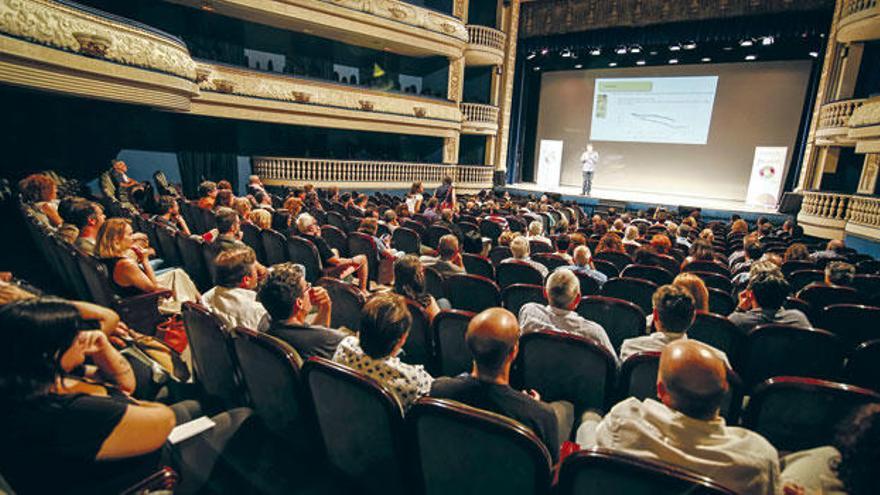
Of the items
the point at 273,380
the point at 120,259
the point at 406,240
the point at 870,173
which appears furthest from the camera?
the point at 870,173

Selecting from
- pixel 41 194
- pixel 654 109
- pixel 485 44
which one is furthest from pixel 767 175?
pixel 41 194

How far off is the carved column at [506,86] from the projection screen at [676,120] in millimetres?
1719

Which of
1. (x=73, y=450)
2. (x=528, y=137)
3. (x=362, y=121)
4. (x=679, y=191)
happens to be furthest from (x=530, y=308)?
(x=528, y=137)

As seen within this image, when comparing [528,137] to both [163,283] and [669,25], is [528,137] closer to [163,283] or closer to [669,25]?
[669,25]

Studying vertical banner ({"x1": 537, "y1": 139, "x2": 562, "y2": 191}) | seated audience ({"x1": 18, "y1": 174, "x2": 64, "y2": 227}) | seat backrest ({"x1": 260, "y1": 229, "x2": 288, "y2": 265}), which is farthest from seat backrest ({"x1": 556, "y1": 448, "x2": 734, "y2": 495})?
vertical banner ({"x1": 537, "y1": 139, "x2": 562, "y2": 191})

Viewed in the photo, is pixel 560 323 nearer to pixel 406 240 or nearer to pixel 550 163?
pixel 406 240

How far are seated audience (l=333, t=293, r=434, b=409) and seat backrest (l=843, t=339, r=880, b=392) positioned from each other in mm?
2283

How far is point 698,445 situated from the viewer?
1273mm

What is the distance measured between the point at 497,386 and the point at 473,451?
0.27m

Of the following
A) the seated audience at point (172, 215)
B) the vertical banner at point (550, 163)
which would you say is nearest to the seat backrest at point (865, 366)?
the seated audience at point (172, 215)

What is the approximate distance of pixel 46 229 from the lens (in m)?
3.70

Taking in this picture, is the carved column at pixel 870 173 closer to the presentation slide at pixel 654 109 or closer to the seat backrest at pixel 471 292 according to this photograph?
the presentation slide at pixel 654 109

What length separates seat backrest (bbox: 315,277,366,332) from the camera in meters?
2.83

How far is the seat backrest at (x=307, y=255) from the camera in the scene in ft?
13.6
